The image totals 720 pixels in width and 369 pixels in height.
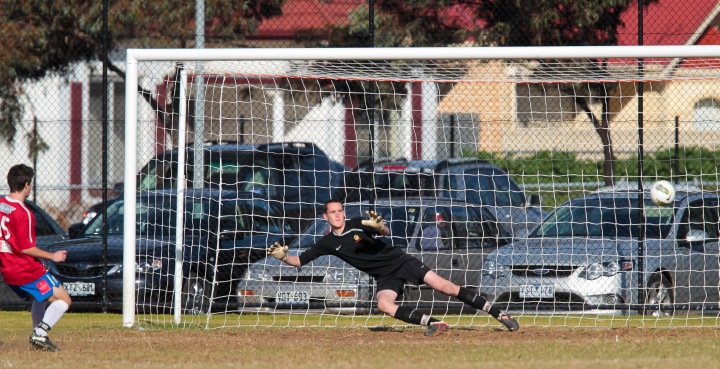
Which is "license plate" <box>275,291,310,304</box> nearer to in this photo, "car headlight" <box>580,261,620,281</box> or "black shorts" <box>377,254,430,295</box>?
"black shorts" <box>377,254,430,295</box>

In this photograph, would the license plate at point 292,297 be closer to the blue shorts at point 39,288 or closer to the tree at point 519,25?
the blue shorts at point 39,288

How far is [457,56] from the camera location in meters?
12.1

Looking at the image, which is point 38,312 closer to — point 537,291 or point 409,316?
point 409,316

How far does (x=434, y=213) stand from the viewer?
47.3 feet

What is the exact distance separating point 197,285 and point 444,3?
220 inches

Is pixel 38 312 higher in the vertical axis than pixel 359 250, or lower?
lower

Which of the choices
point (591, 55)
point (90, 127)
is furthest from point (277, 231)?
point (90, 127)

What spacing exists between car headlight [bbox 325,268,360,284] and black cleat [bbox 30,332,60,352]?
14.7 feet

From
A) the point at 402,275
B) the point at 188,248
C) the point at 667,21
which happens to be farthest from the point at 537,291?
the point at 188,248

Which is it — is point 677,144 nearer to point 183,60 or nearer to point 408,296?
point 408,296

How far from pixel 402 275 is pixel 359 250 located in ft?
1.65

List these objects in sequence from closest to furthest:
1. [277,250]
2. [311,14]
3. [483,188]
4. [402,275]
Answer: [277,250], [402,275], [483,188], [311,14]

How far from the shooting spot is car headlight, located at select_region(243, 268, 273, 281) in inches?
556

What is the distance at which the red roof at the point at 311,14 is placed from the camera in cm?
1805
